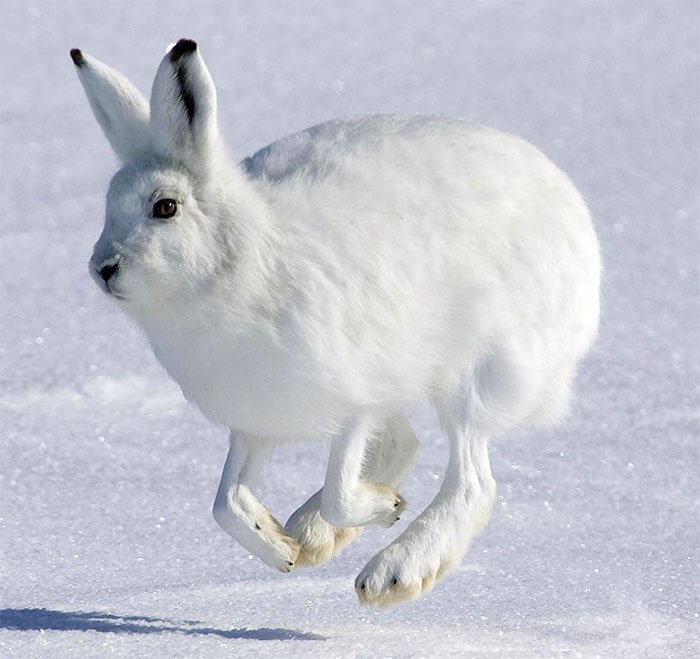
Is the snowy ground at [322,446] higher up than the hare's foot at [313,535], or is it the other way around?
the hare's foot at [313,535]

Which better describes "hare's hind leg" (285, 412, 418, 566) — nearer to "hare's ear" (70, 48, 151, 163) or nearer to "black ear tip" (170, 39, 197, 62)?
"hare's ear" (70, 48, 151, 163)

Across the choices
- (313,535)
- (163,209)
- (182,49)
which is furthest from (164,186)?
(313,535)

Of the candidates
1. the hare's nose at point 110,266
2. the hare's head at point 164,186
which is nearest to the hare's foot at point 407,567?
the hare's head at point 164,186

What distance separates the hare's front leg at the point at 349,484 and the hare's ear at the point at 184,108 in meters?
0.80

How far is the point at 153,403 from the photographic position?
634 centimetres

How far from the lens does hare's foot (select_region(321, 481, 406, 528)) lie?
13.8 ft

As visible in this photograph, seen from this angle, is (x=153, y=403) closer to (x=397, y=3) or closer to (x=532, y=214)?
(x=532, y=214)

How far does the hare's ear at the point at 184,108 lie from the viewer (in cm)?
379

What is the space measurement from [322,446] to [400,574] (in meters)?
1.91

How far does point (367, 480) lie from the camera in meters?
4.65

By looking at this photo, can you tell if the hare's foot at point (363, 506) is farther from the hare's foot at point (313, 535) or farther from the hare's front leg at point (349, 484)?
the hare's foot at point (313, 535)

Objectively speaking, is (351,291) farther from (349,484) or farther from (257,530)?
(257,530)

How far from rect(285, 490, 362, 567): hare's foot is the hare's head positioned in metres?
0.93

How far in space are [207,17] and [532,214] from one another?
6731 mm
